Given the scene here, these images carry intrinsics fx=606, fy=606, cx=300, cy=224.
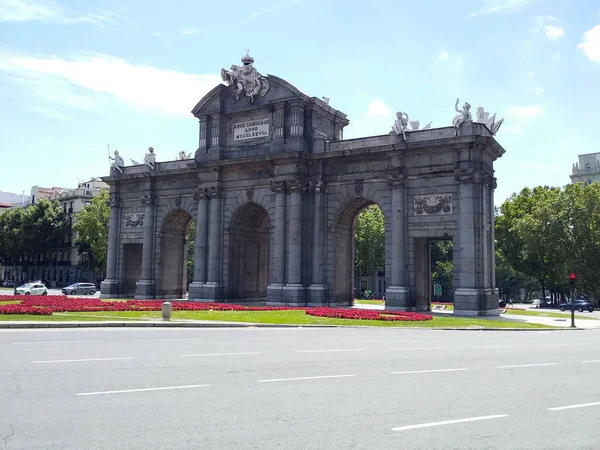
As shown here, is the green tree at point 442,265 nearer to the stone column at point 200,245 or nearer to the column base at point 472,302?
the stone column at point 200,245

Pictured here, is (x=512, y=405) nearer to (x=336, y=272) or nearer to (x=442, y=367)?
(x=442, y=367)

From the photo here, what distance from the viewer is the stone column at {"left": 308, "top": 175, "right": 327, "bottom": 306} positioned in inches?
1775

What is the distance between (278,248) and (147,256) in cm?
1487

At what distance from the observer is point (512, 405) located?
10680 millimetres

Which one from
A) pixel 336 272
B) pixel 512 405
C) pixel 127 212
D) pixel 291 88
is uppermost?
pixel 291 88

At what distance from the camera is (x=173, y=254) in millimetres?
56844

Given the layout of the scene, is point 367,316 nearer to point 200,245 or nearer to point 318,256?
point 318,256

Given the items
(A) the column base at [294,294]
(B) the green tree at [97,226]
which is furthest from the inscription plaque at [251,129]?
(B) the green tree at [97,226]

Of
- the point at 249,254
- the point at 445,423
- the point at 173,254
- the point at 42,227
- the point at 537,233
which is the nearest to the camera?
the point at 445,423

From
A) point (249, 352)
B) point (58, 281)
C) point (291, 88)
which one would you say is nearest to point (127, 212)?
point (291, 88)

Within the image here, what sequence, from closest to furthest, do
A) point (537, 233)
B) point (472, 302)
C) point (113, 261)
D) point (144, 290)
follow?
1. point (472, 302)
2. point (144, 290)
3. point (113, 261)
4. point (537, 233)

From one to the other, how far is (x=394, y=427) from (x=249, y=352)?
8955 millimetres

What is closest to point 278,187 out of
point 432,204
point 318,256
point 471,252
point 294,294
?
point 318,256

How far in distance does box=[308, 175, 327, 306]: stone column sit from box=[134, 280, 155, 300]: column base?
16437 mm
